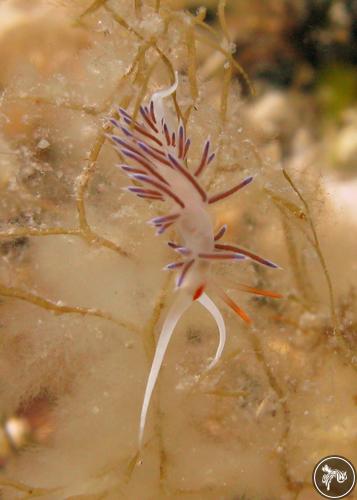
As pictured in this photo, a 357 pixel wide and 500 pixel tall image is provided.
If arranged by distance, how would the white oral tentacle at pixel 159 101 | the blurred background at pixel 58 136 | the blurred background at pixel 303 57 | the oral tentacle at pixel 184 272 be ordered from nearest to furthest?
the oral tentacle at pixel 184 272, the white oral tentacle at pixel 159 101, the blurred background at pixel 58 136, the blurred background at pixel 303 57

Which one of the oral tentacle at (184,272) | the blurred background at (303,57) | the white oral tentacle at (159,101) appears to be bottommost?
the oral tentacle at (184,272)

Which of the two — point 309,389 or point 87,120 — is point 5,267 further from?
point 309,389

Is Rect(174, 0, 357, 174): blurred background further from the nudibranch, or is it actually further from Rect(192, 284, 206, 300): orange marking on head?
Rect(192, 284, 206, 300): orange marking on head

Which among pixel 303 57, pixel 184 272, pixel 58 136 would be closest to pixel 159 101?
pixel 58 136

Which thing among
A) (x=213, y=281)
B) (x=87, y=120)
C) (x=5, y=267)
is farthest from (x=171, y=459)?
(x=87, y=120)

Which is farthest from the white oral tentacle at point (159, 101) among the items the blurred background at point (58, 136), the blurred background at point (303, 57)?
the blurred background at point (303, 57)

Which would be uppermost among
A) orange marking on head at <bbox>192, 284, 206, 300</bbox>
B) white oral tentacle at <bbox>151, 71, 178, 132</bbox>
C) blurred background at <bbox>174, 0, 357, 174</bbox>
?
blurred background at <bbox>174, 0, 357, 174</bbox>

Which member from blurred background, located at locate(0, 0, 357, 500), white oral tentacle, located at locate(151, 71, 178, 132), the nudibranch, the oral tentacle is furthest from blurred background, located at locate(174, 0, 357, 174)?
the oral tentacle

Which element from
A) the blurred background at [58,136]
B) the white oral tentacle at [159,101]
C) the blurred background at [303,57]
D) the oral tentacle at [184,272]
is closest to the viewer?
the oral tentacle at [184,272]

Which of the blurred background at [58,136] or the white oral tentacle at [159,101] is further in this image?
the blurred background at [58,136]

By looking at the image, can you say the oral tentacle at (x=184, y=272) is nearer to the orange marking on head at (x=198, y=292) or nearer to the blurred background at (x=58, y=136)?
the orange marking on head at (x=198, y=292)
